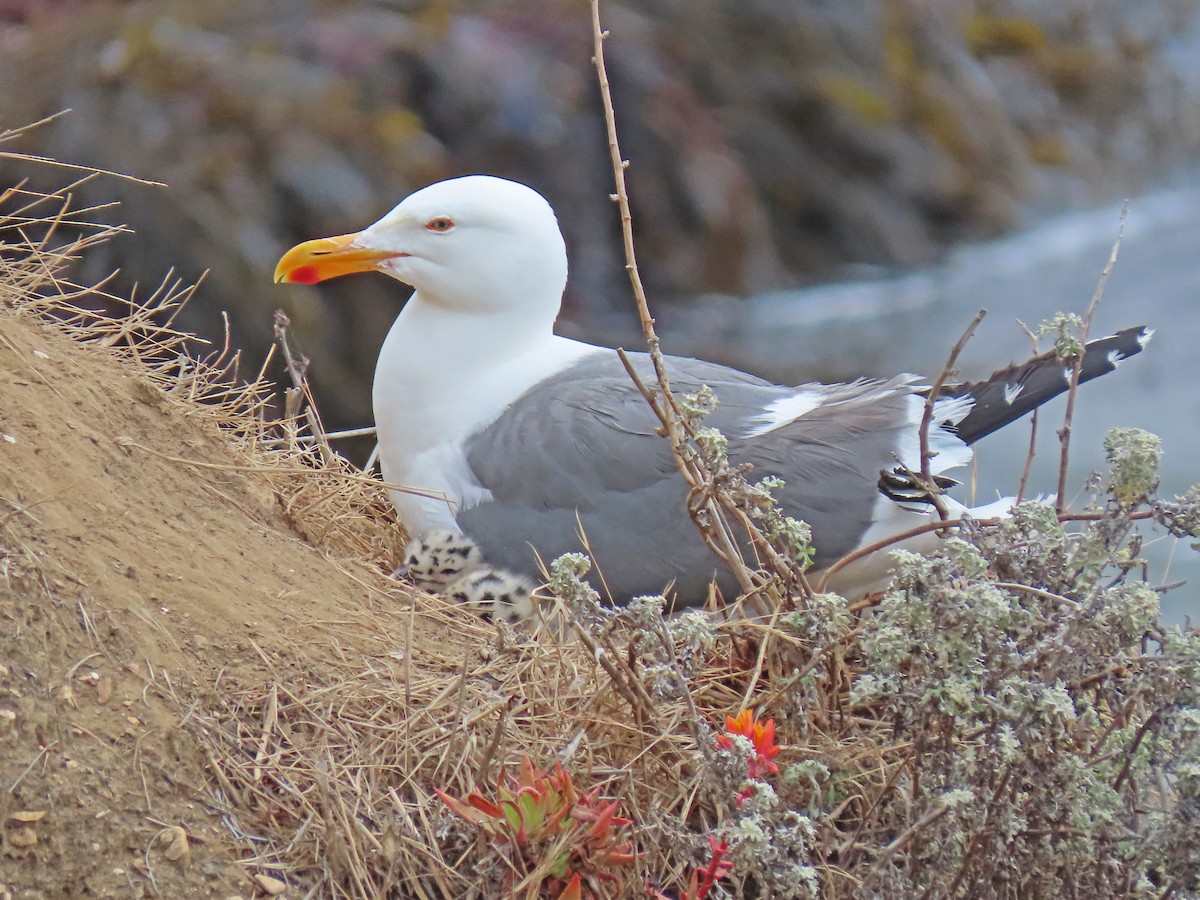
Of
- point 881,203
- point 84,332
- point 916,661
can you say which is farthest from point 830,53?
point 916,661

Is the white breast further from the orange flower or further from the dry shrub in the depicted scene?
the orange flower

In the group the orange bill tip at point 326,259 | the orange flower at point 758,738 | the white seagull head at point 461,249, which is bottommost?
the orange flower at point 758,738

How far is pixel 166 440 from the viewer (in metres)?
2.47

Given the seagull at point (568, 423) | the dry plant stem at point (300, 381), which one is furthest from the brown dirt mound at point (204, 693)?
the dry plant stem at point (300, 381)

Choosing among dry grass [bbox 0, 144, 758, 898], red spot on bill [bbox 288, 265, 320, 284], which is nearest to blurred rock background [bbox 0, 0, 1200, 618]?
red spot on bill [bbox 288, 265, 320, 284]

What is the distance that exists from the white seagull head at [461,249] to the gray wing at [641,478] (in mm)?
315

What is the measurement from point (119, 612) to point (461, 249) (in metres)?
1.28

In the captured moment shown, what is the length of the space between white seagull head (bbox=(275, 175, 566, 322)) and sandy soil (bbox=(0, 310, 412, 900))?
54 centimetres

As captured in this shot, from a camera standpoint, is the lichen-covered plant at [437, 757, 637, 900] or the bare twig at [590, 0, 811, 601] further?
the bare twig at [590, 0, 811, 601]

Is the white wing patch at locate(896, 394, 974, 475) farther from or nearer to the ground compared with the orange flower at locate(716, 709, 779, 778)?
farther from the ground

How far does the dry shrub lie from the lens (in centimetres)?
166

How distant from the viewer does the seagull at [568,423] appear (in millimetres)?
2674

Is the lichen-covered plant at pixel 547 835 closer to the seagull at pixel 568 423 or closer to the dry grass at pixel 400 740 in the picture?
the dry grass at pixel 400 740

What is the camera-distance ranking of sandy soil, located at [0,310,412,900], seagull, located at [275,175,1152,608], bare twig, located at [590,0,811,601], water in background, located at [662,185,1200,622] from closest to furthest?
sandy soil, located at [0,310,412,900]
bare twig, located at [590,0,811,601]
seagull, located at [275,175,1152,608]
water in background, located at [662,185,1200,622]
